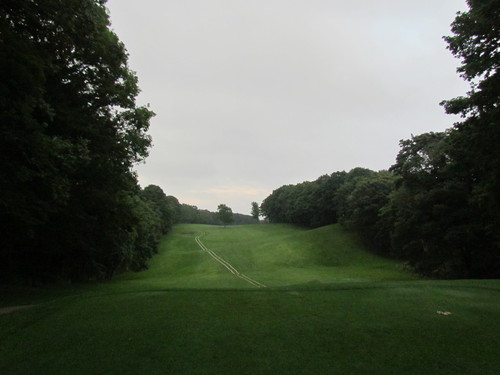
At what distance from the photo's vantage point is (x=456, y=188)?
29.2m

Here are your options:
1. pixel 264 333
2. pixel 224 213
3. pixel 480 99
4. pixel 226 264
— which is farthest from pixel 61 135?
pixel 224 213

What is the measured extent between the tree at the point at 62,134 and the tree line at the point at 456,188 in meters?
15.4

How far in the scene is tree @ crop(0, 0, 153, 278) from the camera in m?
9.88

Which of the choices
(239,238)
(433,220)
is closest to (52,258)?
(433,220)

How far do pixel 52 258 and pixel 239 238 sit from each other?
5981cm

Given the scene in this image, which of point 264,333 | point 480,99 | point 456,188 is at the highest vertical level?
point 480,99

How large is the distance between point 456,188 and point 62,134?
30.0 m

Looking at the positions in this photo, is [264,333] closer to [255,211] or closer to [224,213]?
[224,213]

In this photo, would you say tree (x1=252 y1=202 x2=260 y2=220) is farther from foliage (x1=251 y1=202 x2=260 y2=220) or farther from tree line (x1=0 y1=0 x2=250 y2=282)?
tree line (x1=0 y1=0 x2=250 y2=282)

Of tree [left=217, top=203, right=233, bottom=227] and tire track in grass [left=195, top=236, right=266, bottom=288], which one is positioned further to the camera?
tree [left=217, top=203, right=233, bottom=227]

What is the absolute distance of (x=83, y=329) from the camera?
25.2 feet

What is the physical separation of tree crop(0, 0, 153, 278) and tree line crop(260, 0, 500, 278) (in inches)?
608

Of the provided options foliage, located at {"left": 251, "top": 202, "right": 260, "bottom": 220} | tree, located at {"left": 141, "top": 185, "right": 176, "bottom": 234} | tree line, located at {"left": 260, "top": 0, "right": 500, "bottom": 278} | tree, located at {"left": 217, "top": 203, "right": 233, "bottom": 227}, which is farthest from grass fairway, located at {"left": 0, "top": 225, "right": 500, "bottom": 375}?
foliage, located at {"left": 251, "top": 202, "right": 260, "bottom": 220}

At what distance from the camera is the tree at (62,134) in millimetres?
9875
